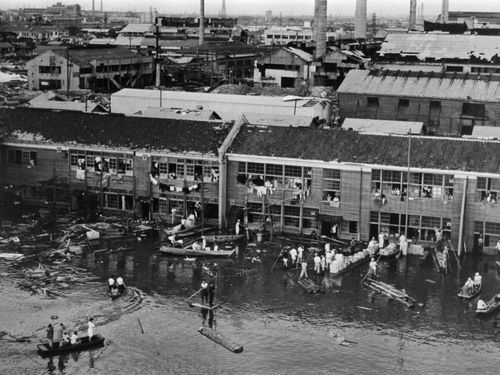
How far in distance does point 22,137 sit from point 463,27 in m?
79.1

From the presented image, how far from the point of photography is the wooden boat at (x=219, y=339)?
30706 millimetres

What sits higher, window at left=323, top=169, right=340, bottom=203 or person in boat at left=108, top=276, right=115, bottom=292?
window at left=323, top=169, right=340, bottom=203

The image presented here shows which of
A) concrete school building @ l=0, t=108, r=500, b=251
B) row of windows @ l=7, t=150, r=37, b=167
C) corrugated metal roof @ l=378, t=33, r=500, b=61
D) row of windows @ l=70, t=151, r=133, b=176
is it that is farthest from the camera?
corrugated metal roof @ l=378, t=33, r=500, b=61

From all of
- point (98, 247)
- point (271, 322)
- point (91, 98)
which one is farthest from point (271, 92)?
point (271, 322)

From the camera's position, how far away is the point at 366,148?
4597 centimetres

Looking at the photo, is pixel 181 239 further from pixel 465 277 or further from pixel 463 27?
pixel 463 27

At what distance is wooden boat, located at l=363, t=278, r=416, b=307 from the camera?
36.3m

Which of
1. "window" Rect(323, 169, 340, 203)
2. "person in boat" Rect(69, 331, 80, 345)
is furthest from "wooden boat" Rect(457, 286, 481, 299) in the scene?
"person in boat" Rect(69, 331, 80, 345)

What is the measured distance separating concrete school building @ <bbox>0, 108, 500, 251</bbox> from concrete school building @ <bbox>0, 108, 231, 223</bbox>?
68 millimetres

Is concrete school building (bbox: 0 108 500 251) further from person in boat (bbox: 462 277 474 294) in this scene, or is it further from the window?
person in boat (bbox: 462 277 474 294)

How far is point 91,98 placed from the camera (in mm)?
81062

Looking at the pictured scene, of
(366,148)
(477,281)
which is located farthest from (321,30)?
(477,281)

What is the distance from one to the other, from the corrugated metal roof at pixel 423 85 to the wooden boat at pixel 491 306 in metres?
29.8

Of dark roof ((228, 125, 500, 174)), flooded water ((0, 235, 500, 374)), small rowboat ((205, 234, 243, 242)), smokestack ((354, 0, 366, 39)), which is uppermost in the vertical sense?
smokestack ((354, 0, 366, 39))
